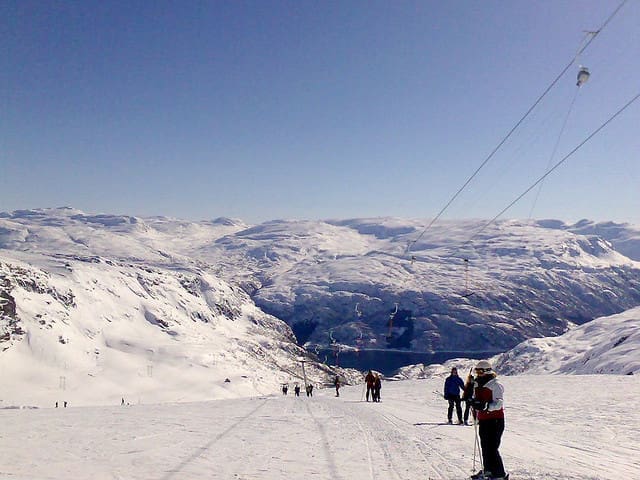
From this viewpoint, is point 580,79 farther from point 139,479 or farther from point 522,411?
point 139,479

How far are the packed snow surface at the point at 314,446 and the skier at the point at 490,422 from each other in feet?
2.69

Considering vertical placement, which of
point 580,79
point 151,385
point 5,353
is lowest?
point 151,385

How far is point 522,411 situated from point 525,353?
182m

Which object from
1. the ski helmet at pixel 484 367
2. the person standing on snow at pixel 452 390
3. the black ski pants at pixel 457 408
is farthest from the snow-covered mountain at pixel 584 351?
the ski helmet at pixel 484 367

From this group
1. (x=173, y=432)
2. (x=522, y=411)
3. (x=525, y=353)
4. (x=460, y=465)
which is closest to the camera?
(x=460, y=465)

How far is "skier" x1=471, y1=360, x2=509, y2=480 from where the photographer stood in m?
9.80

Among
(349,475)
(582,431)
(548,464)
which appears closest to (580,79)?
(582,431)

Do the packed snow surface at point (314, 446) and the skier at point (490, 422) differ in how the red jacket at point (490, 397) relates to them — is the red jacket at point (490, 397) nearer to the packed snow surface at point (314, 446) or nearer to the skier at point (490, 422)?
the skier at point (490, 422)

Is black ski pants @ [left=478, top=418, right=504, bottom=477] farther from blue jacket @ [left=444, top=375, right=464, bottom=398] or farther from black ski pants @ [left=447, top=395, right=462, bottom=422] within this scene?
blue jacket @ [left=444, top=375, right=464, bottom=398]

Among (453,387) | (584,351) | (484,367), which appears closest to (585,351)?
(584,351)

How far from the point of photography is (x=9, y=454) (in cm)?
1198

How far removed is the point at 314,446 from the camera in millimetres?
13711

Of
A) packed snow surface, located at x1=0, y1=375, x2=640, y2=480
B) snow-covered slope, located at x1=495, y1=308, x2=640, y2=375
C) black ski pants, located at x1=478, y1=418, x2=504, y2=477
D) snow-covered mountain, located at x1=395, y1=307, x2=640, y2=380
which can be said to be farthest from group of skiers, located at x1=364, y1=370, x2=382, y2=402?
snow-covered mountain, located at x1=395, y1=307, x2=640, y2=380

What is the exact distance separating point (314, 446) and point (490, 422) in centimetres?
561
